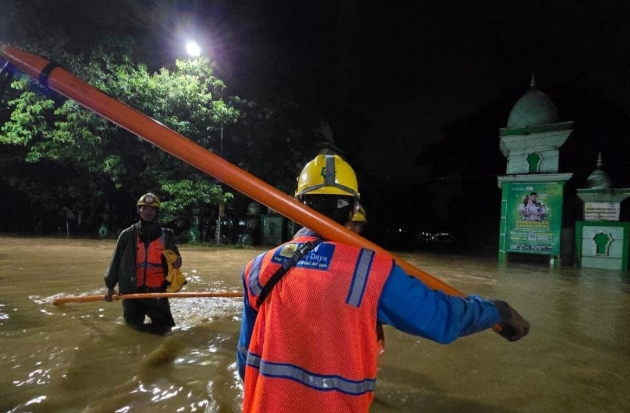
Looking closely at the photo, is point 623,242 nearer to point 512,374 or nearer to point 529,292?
point 529,292

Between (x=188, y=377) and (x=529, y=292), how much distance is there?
782 centimetres

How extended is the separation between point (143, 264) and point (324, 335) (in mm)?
3820

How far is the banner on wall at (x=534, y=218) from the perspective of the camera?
13969 mm

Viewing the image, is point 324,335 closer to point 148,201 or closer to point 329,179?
point 329,179

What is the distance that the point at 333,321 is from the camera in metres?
1.25

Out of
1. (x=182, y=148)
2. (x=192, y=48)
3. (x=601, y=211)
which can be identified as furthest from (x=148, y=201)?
(x=601, y=211)

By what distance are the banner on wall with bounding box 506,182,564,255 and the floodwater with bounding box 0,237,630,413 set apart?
25.8 feet

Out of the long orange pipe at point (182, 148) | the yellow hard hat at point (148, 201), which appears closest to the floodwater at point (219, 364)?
the yellow hard hat at point (148, 201)

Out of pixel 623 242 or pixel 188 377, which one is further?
pixel 623 242

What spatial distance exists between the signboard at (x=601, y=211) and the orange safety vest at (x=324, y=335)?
16.6 m

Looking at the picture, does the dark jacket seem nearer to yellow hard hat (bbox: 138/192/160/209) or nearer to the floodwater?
yellow hard hat (bbox: 138/192/160/209)

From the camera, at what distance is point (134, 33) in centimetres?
694

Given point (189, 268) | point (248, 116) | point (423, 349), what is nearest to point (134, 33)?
point (189, 268)

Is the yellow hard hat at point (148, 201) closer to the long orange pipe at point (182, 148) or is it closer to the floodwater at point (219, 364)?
the floodwater at point (219, 364)
